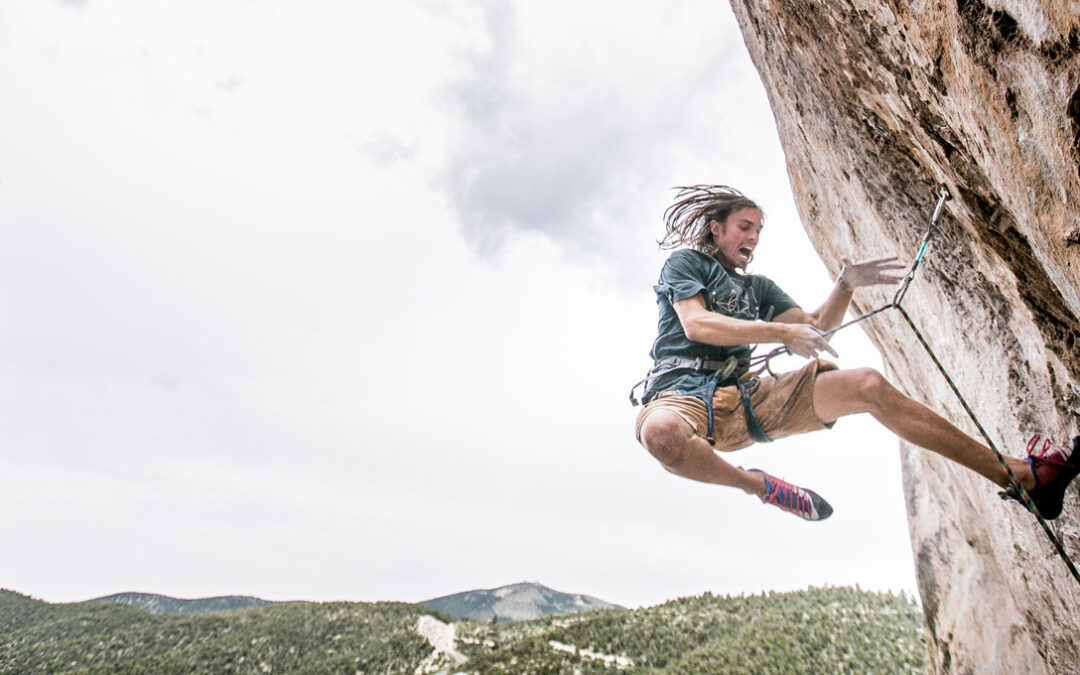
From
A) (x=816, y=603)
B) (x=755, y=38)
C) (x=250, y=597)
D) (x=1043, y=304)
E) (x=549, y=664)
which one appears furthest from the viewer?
(x=250, y=597)

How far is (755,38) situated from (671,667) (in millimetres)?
38721

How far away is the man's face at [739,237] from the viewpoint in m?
4.81

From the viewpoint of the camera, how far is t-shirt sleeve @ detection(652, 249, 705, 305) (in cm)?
407

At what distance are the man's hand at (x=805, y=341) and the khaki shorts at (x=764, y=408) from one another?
17.9 inches

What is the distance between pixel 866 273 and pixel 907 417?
139 centimetres

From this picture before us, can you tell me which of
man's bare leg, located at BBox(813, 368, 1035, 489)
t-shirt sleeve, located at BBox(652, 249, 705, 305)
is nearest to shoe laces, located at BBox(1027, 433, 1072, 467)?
man's bare leg, located at BBox(813, 368, 1035, 489)

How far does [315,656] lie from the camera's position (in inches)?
1896

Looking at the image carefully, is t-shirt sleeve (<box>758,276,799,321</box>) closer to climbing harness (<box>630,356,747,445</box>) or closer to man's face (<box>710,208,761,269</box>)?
man's face (<box>710,208,761,269</box>)

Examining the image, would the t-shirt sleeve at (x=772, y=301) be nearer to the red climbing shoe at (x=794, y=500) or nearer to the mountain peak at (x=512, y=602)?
the red climbing shoe at (x=794, y=500)

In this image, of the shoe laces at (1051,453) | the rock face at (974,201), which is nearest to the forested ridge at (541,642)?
the rock face at (974,201)

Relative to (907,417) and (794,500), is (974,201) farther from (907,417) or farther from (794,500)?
(794,500)

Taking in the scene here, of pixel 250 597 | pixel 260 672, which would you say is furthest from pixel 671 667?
pixel 250 597

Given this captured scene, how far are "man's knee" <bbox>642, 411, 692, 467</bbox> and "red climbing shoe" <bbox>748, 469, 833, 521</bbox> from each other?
0.69 meters

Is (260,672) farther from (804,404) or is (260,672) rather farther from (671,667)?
(804,404)
